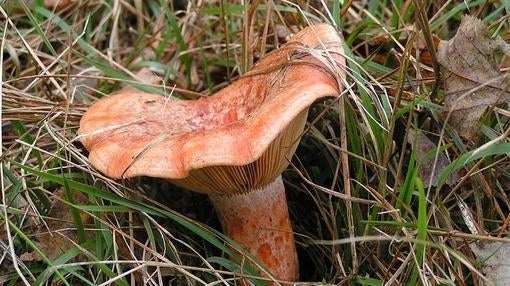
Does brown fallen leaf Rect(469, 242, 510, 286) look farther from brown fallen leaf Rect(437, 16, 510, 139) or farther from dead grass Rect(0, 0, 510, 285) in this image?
brown fallen leaf Rect(437, 16, 510, 139)

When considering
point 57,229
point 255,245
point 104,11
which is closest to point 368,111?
point 255,245

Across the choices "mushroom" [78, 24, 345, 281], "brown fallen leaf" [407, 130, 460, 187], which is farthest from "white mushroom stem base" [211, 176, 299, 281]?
"brown fallen leaf" [407, 130, 460, 187]

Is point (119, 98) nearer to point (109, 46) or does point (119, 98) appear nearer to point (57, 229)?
point (57, 229)

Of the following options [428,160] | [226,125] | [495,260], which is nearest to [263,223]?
[226,125]

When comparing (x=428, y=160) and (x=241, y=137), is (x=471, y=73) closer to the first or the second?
(x=428, y=160)

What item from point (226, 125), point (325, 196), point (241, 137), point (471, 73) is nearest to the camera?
point (241, 137)

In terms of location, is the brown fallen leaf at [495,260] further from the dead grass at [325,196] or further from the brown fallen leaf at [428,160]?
the brown fallen leaf at [428,160]
